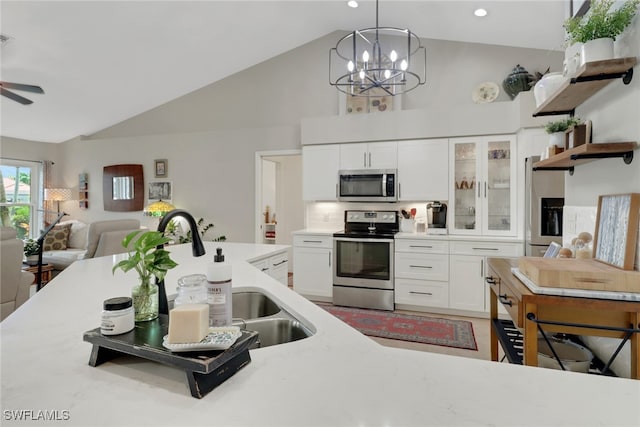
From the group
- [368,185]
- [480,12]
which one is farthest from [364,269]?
[480,12]

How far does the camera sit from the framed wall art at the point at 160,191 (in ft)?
18.9

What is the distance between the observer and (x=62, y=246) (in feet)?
18.4

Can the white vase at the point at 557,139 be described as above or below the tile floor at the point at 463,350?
above

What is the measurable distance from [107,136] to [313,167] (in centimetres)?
429

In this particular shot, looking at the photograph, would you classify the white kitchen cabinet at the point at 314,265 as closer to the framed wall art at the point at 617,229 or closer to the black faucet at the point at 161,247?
the framed wall art at the point at 617,229

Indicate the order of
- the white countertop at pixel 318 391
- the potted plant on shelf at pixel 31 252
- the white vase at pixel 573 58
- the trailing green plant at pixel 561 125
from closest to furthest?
1. the white countertop at pixel 318 391
2. the white vase at pixel 573 58
3. the trailing green plant at pixel 561 125
4. the potted plant on shelf at pixel 31 252

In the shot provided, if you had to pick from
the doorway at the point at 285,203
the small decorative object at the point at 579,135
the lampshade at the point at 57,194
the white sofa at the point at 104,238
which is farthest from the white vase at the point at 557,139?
the lampshade at the point at 57,194

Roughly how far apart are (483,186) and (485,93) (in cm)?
120

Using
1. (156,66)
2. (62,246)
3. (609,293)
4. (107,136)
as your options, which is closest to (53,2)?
(156,66)

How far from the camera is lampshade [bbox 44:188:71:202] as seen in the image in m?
6.27

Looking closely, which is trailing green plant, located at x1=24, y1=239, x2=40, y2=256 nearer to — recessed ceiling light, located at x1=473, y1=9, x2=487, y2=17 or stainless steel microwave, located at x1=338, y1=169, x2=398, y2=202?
stainless steel microwave, located at x1=338, y1=169, x2=398, y2=202

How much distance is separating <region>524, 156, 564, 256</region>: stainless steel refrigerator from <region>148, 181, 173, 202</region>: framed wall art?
17.2ft

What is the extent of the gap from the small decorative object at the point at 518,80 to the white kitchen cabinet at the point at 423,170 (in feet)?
2.90

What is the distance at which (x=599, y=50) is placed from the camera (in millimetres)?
1337
